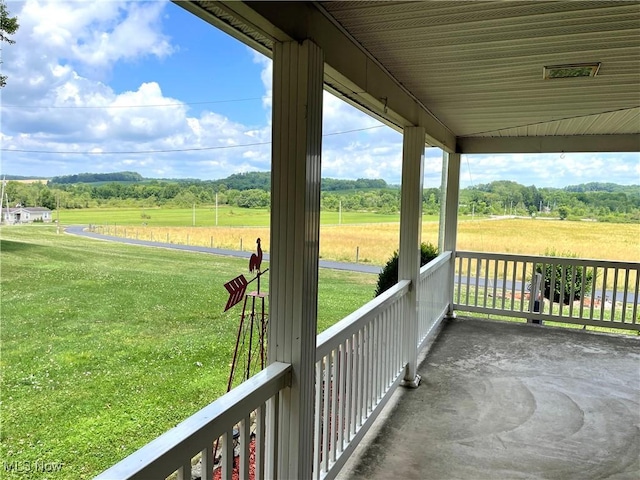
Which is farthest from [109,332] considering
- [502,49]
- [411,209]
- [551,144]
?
[551,144]

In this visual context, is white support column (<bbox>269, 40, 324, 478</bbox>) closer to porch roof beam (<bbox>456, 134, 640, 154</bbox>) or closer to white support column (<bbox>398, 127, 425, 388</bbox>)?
white support column (<bbox>398, 127, 425, 388</bbox>)

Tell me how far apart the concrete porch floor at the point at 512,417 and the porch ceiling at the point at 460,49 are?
2189 mm

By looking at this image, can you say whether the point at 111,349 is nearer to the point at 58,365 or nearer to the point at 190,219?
the point at 58,365

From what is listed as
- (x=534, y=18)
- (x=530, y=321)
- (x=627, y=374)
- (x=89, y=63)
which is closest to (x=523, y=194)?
(x=530, y=321)

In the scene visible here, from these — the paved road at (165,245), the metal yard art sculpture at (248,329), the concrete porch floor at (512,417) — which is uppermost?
the paved road at (165,245)

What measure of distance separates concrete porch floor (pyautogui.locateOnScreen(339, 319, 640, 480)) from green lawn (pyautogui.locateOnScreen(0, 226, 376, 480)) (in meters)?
1.60

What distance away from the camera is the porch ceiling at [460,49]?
172 cm

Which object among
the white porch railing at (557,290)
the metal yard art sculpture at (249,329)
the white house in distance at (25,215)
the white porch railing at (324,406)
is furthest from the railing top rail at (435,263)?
the white house in distance at (25,215)

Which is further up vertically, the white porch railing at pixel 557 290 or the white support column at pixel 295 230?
the white support column at pixel 295 230

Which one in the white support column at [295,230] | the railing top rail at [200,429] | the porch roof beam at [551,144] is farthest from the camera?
the porch roof beam at [551,144]

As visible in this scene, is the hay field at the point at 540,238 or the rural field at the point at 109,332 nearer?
the rural field at the point at 109,332

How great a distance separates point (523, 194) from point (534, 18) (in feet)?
16.6

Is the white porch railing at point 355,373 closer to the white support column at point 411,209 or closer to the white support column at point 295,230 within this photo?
the white support column at point 411,209

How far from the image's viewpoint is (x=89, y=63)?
1114mm
